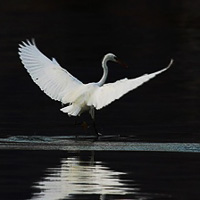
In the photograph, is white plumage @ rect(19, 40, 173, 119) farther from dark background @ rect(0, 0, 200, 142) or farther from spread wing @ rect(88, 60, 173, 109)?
dark background @ rect(0, 0, 200, 142)

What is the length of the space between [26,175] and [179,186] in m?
1.83

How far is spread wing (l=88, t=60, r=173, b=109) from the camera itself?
1520 cm

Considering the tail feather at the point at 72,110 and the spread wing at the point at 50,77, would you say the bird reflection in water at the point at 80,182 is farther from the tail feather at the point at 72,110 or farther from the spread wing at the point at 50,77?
the spread wing at the point at 50,77

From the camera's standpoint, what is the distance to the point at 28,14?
4159 centimetres

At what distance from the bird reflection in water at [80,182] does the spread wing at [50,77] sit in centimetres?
378

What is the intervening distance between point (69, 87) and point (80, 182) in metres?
5.33

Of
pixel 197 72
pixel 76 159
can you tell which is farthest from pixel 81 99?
pixel 197 72

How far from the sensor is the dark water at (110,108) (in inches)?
485

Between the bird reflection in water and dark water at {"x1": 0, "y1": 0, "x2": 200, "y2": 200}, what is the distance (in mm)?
11

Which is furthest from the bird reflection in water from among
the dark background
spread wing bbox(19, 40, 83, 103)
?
spread wing bbox(19, 40, 83, 103)

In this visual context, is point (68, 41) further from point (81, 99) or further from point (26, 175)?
point (26, 175)

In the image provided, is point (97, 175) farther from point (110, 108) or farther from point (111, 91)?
point (110, 108)

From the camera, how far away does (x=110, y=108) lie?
65.7 feet

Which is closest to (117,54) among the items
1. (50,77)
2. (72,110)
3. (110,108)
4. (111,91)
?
(110,108)
